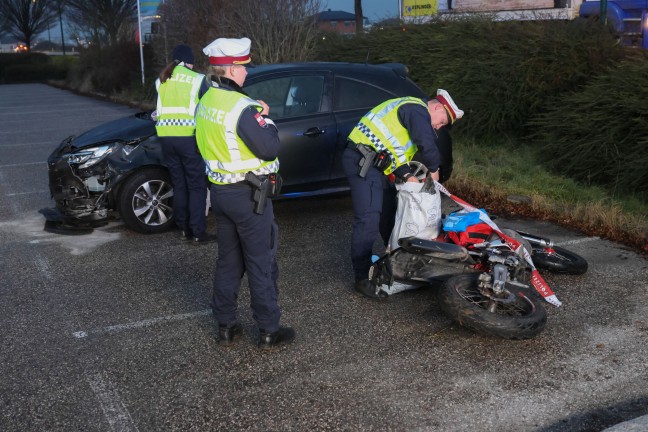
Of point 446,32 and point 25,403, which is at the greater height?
point 446,32

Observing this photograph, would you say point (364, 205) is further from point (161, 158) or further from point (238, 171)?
point (161, 158)

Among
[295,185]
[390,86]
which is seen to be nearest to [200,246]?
[295,185]

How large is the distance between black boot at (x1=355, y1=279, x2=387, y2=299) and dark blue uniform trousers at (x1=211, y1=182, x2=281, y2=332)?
958 millimetres

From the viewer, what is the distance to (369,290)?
18.0 ft

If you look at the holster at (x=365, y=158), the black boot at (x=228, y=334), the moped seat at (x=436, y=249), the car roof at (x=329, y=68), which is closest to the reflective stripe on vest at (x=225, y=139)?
the black boot at (x=228, y=334)

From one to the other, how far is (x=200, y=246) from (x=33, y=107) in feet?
61.1

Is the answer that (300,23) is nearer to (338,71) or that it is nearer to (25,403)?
(338,71)

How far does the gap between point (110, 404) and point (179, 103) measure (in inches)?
123

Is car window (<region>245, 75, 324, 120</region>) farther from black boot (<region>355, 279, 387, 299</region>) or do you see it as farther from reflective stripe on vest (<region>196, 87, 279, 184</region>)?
reflective stripe on vest (<region>196, 87, 279, 184</region>)

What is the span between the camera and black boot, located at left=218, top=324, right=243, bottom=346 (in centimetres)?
475

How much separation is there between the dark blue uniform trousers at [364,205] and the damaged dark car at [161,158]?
176cm

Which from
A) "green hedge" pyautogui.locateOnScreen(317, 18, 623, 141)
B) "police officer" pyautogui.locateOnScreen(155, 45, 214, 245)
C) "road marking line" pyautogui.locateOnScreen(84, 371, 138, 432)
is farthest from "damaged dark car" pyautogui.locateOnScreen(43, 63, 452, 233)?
"green hedge" pyautogui.locateOnScreen(317, 18, 623, 141)

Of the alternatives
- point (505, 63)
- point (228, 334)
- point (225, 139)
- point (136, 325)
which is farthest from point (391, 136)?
point (505, 63)

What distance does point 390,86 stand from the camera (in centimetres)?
786
